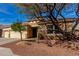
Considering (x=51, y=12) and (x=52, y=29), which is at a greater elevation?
(x=51, y=12)

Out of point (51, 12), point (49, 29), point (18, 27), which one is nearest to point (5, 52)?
point (18, 27)

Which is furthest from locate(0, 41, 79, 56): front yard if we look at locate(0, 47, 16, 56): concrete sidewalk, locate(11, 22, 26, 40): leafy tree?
locate(11, 22, 26, 40): leafy tree

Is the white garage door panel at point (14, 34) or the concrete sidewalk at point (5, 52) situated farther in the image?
the white garage door panel at point (14, 34)

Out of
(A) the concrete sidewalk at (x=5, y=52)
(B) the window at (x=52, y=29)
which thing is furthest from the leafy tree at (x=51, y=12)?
(A) the concrete sidewalk at (x=5, y=52)

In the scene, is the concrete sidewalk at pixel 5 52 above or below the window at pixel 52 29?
below

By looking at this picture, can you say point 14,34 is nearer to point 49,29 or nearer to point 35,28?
point 35,28

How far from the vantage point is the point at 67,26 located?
881 centimetres

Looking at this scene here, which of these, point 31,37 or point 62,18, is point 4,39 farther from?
point 62,18

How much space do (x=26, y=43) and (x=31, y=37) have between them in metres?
0.15

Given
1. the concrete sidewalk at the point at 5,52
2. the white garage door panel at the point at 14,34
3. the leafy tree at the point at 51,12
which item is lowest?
the concrete sidewalk at the point at 5,52

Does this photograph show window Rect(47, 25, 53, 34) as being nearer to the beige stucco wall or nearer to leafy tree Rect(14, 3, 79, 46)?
leafy tree Rect(14, 3, 79, 46)

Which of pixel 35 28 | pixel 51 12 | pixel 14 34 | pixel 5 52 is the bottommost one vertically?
pixel 5 52

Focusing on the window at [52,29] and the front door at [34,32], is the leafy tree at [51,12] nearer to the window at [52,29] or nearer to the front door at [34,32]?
the window at [52,29]

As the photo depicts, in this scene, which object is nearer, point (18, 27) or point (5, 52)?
point (5, 52)
